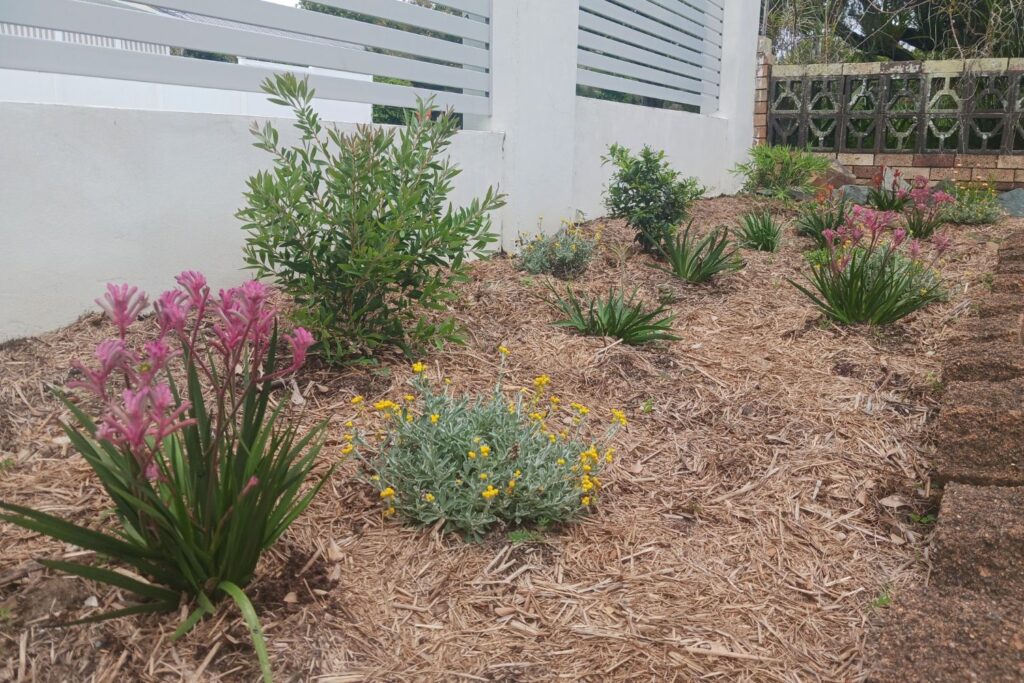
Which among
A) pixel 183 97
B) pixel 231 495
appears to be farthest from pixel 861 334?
pixel 183 97

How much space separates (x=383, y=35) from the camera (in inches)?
186

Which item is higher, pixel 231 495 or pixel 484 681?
pixel 231 495

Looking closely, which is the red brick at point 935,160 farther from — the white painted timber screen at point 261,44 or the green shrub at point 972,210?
the white painted timber screen at point 261,44

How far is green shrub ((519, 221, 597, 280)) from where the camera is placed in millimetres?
5262

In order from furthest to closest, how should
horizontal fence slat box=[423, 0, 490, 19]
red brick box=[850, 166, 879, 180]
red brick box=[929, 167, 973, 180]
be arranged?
red brick box=[850, 166, 879, 180] → red brick box=[929, 167, 973, 180] → horizontal fence slat box=[423, 0, 490, 19]

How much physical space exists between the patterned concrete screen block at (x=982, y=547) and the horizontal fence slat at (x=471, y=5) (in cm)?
A: 424

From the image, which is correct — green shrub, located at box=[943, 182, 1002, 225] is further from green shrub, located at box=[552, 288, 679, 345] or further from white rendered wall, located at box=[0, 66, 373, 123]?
white rendered wall, located at box=[0, 66, 373, 123]

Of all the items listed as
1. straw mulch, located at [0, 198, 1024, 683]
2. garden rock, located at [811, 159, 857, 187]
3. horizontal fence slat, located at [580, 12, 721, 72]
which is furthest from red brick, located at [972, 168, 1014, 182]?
straw mulch, located at [0, 198, 1024, 683]

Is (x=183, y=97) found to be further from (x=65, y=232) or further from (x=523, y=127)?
(x=65, y=232)

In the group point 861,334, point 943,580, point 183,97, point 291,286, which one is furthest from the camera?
point 183,97

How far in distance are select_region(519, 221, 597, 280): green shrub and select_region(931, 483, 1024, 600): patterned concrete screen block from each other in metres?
3.23

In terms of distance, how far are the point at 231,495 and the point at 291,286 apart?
1560 millimetres

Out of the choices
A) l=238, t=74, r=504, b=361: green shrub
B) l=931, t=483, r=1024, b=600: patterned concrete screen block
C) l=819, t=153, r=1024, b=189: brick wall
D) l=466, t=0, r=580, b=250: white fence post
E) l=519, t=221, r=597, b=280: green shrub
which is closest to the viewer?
l=931, t=483, r=1024, b=600: patterned concrete screen block

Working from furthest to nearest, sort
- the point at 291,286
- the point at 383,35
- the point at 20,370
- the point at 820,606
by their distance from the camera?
the point at 383,35, the point at 291,286, the point at 20,370, the point at 820,606
